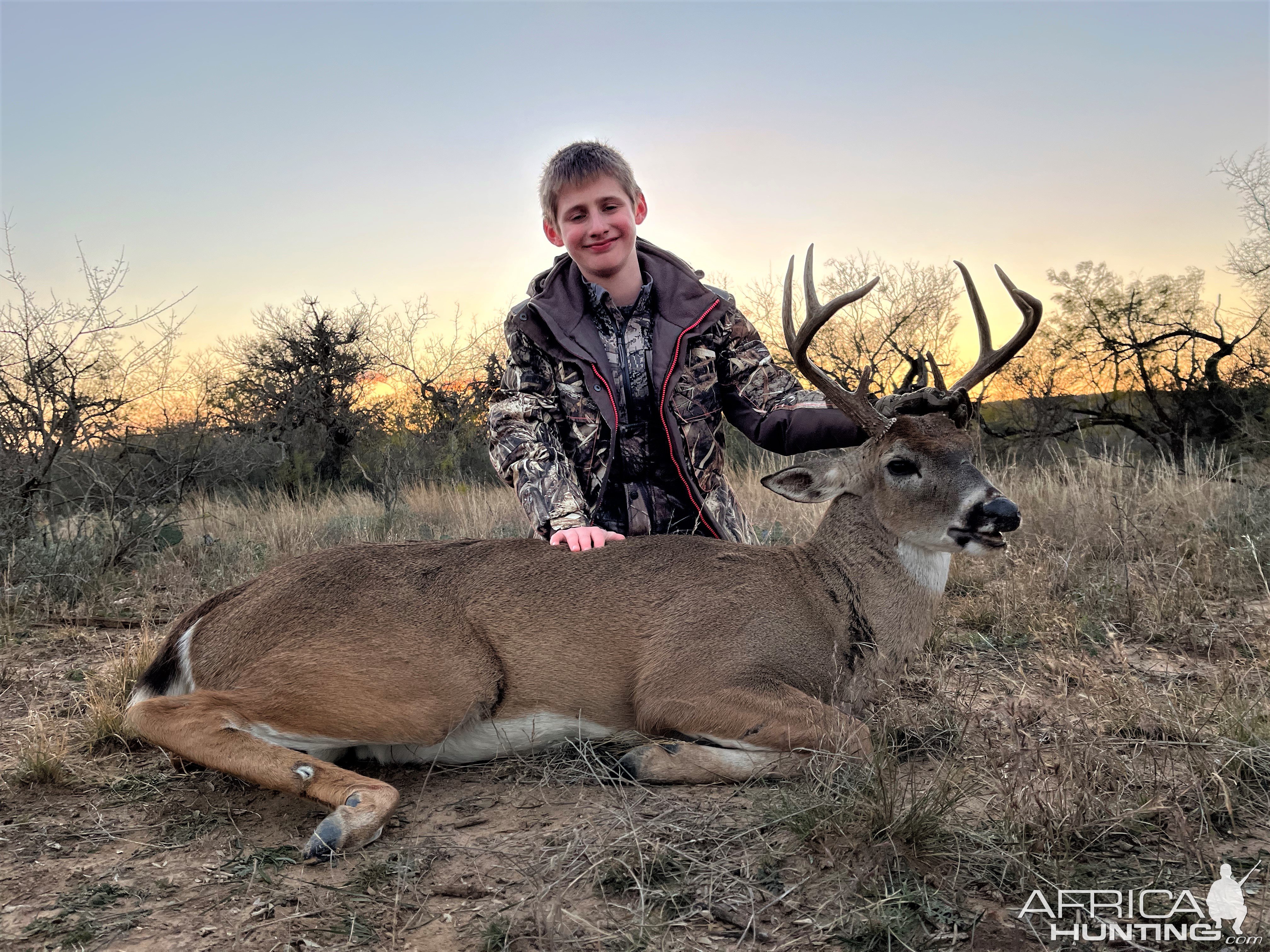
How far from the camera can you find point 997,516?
380 cm

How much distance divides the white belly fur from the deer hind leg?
12.2 inches

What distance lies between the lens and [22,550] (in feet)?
23.2

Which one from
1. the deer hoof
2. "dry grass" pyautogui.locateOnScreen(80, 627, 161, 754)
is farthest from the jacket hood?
the deer hoof

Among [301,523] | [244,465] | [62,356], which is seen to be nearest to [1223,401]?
[301,523]

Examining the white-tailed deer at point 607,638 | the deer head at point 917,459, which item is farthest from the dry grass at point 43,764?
the deer head at point 917,459

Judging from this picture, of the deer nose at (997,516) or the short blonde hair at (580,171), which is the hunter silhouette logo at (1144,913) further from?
the short blonde hair at (580,171)

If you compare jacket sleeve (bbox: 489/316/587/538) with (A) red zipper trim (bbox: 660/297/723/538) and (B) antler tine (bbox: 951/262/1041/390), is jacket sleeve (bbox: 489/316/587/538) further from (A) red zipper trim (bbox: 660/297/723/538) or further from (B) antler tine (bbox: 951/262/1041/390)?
(B) antler tine (bbox: 951/262/1041/390)

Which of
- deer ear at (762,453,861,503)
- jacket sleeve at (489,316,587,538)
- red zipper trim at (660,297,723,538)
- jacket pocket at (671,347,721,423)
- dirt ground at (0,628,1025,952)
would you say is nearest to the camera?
dirt ground at (0,628,1025,952)

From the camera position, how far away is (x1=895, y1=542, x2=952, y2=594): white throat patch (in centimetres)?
409

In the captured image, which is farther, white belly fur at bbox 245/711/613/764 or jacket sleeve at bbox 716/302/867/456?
jacket sleeve at bbox 716/302/867/456

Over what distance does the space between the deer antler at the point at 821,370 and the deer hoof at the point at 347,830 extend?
241 centimetres

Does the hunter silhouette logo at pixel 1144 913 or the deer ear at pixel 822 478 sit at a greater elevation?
the deer ear at pixel 822 478

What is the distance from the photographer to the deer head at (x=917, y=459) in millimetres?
3928

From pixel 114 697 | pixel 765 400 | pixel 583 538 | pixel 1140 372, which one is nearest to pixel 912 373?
pixel 765 400
